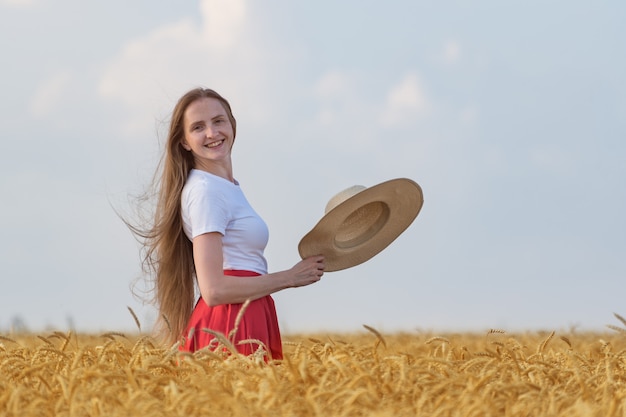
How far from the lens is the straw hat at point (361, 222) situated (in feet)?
14.6

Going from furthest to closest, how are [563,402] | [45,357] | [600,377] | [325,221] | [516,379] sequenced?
1. [325,221]
2. [45,357]
3. [600,377]
4. [516,379]
5. [563,402]

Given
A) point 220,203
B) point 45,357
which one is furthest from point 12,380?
point 220,203

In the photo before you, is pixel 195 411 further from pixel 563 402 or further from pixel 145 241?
pixel 145 241

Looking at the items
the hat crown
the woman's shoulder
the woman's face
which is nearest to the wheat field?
the woman's shoulder

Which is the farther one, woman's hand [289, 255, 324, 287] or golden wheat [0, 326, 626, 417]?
woman's hand [289, 255, 324, 287]

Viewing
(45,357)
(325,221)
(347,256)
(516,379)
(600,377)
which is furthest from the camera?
(347,256)

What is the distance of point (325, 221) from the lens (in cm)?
→ 443

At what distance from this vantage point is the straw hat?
4.46 m

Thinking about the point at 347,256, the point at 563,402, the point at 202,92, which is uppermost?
the point at 202,92

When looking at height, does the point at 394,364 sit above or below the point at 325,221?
below

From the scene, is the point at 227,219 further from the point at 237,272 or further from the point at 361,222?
the point at 361,222

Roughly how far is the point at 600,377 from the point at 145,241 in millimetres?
2348

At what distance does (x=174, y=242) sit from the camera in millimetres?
4492

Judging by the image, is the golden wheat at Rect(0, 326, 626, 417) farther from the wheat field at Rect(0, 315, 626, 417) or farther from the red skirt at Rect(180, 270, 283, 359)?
the red skirt at Rect(180, 270, 283, 359)
